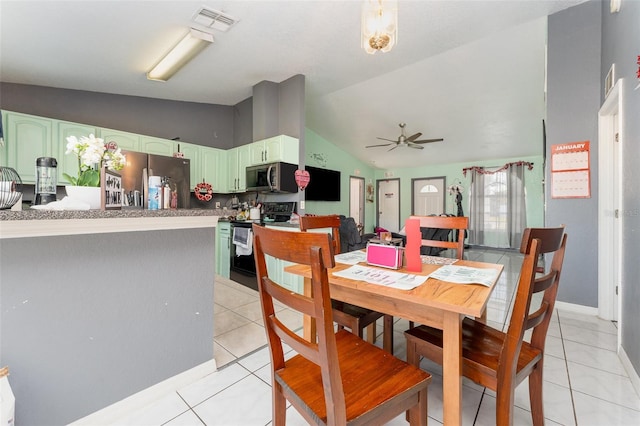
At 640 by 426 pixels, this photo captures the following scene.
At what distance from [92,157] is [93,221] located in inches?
14.0

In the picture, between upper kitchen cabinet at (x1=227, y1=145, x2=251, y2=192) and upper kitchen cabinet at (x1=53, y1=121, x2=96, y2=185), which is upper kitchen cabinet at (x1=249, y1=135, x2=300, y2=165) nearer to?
upper kitchen cabinet at (x1=227, y1=145, x2=251, y2=192)

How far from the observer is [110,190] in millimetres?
1319

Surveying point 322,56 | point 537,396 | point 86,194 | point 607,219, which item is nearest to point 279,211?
point 322,56

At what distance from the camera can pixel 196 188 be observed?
4.08 meters

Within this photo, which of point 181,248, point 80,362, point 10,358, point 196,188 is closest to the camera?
point 10,358

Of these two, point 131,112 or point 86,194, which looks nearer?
point 86,194

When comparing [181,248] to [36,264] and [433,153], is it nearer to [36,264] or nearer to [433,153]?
[36,264]

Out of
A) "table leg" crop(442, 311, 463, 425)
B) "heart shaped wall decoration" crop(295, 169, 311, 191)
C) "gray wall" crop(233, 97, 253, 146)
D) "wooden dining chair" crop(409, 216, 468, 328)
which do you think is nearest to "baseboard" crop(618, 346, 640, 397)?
"wooden dining chair" crop(409, 216, 468, 328)

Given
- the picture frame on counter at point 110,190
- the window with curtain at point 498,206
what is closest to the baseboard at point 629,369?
the picture frame on counter at point 110,190

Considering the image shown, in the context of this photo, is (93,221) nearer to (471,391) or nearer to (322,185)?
(471,391)

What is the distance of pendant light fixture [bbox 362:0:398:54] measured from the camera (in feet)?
5.03

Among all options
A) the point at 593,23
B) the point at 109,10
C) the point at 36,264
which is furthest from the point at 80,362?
the point at 593,23

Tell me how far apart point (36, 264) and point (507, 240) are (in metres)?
8.06

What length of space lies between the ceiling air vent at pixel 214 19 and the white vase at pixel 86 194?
190 cm
